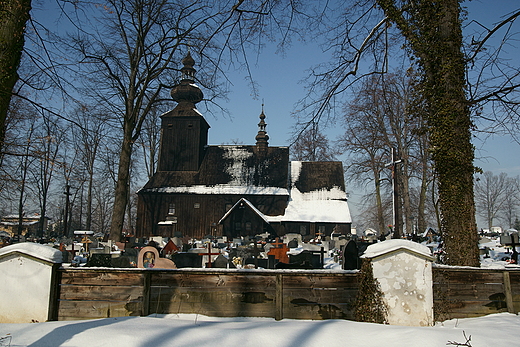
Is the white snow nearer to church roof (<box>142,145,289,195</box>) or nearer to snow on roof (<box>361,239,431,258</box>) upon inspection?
snow on roof (<box>361,239,431,258</box>)

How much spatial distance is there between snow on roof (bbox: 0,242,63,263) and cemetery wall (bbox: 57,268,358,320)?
272 millimetres

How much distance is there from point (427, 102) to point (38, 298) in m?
8.42

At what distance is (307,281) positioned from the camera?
21.5ft

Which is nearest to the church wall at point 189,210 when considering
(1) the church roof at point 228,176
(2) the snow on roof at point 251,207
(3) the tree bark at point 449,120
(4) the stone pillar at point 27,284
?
(1) the church roof at point 228,176

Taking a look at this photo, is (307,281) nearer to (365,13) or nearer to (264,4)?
(264,4)

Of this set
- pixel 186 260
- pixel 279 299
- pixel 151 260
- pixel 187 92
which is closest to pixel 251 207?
pixel 187 92

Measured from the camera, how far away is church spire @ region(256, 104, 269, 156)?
1591 inches

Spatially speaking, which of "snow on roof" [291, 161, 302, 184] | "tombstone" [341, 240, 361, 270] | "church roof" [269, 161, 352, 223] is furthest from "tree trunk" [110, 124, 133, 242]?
"snow on roof" [291, 161, 302, 184]

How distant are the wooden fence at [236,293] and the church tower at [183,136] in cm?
3229

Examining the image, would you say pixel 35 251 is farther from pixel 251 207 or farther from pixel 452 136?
pixel 251 207

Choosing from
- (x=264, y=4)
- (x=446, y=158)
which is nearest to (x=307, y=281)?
(x=446, y=158)

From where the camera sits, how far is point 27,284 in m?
6.53

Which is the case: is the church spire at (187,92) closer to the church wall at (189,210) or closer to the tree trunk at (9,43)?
the church wall at (189,210)

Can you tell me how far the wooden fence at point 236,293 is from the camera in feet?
21.4
